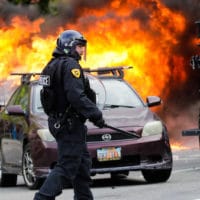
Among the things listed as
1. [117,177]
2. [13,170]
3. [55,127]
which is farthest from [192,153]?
[55,127]

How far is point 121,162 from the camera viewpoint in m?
13.2

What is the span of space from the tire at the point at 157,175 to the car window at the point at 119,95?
1.01 metres

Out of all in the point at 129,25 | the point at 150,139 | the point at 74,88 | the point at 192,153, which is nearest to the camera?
the point at 74,88

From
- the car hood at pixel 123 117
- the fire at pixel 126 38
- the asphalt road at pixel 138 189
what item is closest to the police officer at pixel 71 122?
the asphalt road at pixel 138 189

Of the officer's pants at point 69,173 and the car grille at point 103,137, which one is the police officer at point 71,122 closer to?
the officer's pants at point 69,173

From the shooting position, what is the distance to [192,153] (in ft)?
60.9

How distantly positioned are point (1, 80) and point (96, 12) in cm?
265

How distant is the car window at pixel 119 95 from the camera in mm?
14109

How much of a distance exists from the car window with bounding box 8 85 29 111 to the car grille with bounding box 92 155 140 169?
1462mm

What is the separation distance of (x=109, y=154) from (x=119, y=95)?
1388 mm

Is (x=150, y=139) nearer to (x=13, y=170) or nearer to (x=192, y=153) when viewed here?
→ (x=13, y=170)

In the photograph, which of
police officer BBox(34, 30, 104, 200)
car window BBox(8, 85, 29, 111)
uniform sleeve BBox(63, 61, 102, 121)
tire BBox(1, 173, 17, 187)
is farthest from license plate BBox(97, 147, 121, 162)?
uniform sleeve BBox(63, 61, 102, 121)

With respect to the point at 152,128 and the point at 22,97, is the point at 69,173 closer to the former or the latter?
the point at 152,128

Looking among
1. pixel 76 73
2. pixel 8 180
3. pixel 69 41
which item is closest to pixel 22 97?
pixel 8 180
